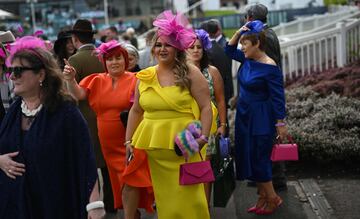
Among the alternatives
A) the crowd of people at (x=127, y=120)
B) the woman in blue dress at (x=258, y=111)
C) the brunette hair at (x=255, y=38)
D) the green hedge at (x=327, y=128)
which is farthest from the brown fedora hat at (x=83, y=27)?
the green hedge at (x=327, y=128)

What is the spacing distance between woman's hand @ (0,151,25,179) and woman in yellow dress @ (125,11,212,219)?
1.33 metres

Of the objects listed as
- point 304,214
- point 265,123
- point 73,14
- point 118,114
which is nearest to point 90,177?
point 118,114

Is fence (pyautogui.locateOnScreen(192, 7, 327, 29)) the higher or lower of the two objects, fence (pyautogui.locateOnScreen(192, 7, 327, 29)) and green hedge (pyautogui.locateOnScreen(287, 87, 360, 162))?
the higher

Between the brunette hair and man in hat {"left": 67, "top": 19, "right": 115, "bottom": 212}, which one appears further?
man in hat {"left": 67, "top": 19, "right": 115, "bottom": 212}

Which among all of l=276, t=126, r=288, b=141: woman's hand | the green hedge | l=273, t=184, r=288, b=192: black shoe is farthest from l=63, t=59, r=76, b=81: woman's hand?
the green hedge

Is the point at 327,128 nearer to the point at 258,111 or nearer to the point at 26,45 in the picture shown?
the point at 258,111

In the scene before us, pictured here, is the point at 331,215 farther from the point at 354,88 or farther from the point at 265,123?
the point at 354,88

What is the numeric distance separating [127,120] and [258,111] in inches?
51.5

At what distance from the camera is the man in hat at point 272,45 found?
6.72 meters

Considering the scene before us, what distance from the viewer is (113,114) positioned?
5.86 meters

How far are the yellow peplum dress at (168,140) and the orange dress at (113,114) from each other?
794 millimetres

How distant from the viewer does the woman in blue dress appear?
6020 millimetres

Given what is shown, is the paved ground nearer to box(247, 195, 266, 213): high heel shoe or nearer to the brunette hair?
box(247, 195, 266, 213): high heel shoe

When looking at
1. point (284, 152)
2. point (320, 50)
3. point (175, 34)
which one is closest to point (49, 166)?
point (175, 34)
